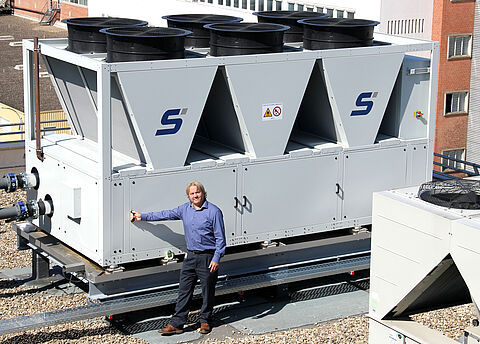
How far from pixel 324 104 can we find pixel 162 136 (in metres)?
2.30

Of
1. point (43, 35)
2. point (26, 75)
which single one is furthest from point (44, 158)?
point (43, 35)

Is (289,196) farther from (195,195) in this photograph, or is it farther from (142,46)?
(142,46)

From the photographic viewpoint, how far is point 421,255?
7.28 meters

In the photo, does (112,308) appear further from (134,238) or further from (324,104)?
(324,104)

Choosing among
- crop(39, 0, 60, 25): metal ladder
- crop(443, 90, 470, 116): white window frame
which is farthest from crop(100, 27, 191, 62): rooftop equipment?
crop(39, 0, 60, 25): metal ladder

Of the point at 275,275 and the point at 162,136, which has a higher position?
the point at 162,136

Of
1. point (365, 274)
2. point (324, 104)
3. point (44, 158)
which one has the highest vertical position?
point (324, 104)

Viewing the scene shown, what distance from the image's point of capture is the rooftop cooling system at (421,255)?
6918 millimetres

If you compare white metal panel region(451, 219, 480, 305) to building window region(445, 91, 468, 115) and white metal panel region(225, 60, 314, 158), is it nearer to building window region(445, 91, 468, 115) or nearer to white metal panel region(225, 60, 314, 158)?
white metal panel region(225, 60, 314, 158)

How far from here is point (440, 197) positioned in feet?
24.7

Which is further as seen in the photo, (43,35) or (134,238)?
(43,35)

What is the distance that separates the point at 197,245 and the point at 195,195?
1.78ft

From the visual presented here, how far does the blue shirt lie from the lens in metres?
8.98

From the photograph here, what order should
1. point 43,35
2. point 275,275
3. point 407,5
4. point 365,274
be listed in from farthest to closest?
point 43,35 < point 407,5 < point 365,274 < point 275,275
